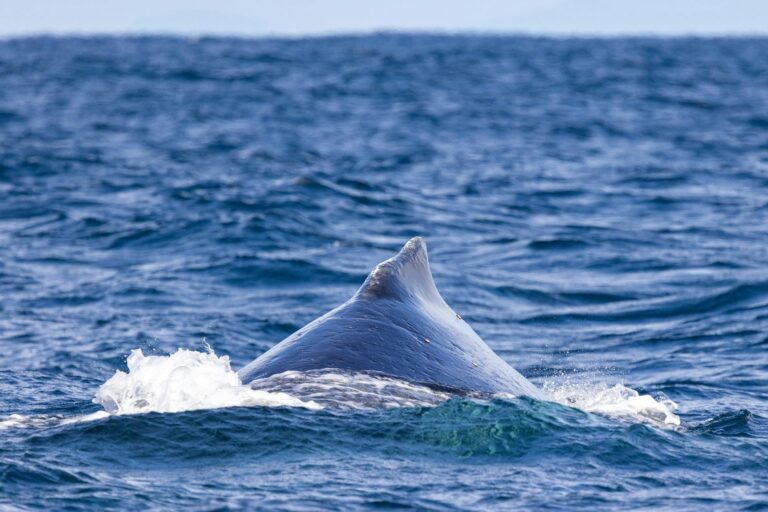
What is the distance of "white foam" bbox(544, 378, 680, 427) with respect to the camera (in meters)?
9.06

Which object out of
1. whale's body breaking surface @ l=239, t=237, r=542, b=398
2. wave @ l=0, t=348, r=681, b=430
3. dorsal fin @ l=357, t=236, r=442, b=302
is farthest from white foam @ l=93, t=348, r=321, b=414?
dorsal fin @ l=357, t=236, r=442, b=302

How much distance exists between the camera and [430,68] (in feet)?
240

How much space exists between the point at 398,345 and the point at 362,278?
8.52 metres

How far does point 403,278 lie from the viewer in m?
9.72

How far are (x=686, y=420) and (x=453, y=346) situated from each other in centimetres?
204

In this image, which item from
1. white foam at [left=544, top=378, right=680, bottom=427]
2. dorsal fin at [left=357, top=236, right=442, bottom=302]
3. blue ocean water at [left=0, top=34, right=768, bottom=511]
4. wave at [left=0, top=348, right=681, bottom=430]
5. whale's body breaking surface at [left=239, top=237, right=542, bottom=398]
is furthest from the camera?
dorsal fin at [left=357, top=236, right=442, bottom=302]

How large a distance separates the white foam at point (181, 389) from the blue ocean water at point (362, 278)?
28mm

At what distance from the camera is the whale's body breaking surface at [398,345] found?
8609 mm

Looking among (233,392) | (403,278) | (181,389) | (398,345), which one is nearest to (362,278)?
(403,278)

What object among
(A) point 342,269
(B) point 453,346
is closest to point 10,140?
(A) point 342,269

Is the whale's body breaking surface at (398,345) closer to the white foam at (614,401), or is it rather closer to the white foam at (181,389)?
the white foam at (181,389)

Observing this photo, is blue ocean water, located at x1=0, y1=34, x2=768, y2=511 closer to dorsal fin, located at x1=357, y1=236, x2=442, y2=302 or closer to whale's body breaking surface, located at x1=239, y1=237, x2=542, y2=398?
whale's body breaking surface, located at x1=239, y1=237, x2=542, y2=398

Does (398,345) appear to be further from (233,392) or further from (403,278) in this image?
(233,392)

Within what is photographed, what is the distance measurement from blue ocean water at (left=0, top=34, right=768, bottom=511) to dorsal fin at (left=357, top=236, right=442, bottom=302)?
137cm
